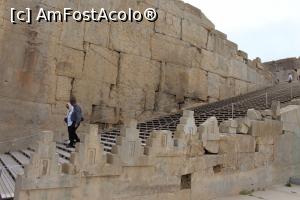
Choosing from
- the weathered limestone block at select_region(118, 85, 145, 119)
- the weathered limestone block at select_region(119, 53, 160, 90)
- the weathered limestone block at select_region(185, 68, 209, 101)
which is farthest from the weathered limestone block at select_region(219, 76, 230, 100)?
the weathered limestone block at select_region(118, 85, 145, 119)

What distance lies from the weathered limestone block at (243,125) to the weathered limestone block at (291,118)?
1298mm

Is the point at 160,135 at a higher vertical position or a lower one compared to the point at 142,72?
lower

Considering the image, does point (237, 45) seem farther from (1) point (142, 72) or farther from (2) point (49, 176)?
(2) point (49, 176)

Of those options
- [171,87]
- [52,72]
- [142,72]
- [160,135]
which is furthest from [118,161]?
[171,87]

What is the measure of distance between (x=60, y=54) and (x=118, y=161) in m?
5.72

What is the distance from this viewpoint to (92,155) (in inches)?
205

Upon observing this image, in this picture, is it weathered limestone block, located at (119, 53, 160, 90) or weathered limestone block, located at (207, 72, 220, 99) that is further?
weathered limestone block, located at (207, 72, 220, 99)

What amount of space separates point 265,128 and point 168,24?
6845mm

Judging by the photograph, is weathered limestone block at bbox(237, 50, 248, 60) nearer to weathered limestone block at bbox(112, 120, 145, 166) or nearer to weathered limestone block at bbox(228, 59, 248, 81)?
weathered limestone block at bbox(228, 59, 248, 81)

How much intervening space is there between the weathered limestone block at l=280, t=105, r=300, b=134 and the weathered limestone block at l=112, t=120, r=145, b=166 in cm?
447

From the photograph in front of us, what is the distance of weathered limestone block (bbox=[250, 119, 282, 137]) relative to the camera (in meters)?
7.78

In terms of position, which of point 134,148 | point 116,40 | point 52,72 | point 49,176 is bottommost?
point 49,176

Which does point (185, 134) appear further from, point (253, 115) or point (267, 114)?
point (267, 114)

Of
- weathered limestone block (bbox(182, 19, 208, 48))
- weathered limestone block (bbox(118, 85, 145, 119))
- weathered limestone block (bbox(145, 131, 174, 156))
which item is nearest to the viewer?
weathered limestone block (bbox(145, 131, 174, 156))
